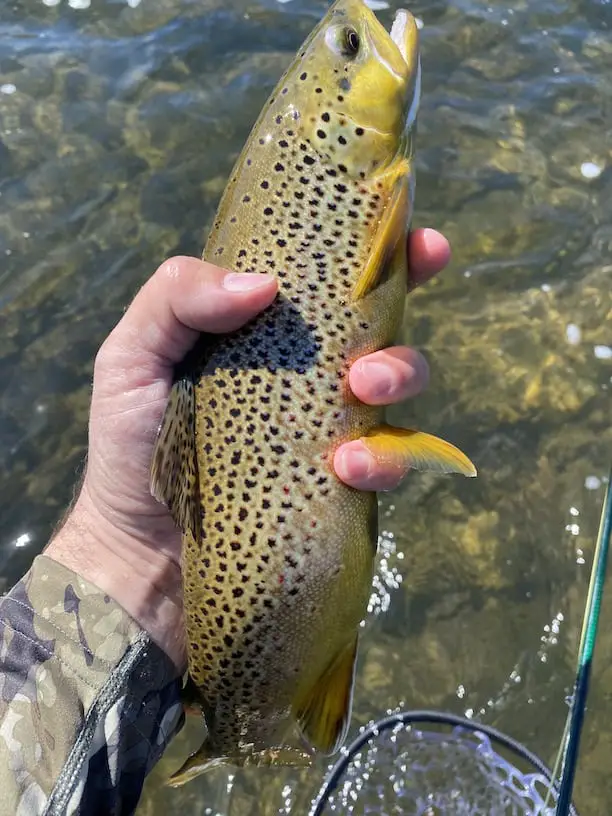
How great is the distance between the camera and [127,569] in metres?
3.19

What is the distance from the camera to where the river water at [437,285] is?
14.0ft

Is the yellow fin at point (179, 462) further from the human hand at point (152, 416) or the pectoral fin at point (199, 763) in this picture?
the pectoral fin at point (199, 763)

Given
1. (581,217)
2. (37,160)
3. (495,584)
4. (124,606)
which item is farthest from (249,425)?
(37,160)

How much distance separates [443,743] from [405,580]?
979 mm

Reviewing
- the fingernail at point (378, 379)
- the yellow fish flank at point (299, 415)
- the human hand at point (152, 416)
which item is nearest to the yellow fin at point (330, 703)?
the yellow fish flank at point (299, 415)

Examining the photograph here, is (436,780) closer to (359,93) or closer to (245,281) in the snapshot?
(245,281)

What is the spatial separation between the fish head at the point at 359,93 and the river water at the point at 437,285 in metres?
2.73

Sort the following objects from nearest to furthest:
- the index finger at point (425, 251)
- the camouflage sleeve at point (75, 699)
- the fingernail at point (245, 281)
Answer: the fingernail at point (245, 281) → the camouflage sleeve at point (75, 699) → the index finger at point (425, 251)

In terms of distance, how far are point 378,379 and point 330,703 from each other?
1.09m

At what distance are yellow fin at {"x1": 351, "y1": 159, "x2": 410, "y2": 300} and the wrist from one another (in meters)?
1.53

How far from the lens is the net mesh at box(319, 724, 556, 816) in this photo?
3.62m

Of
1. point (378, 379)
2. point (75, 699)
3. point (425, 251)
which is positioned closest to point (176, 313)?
point (378, 379)

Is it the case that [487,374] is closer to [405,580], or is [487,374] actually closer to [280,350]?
[405,580]

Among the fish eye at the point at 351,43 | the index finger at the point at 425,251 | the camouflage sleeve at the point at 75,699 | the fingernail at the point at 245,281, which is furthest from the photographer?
the index finger at the point at 425,251
